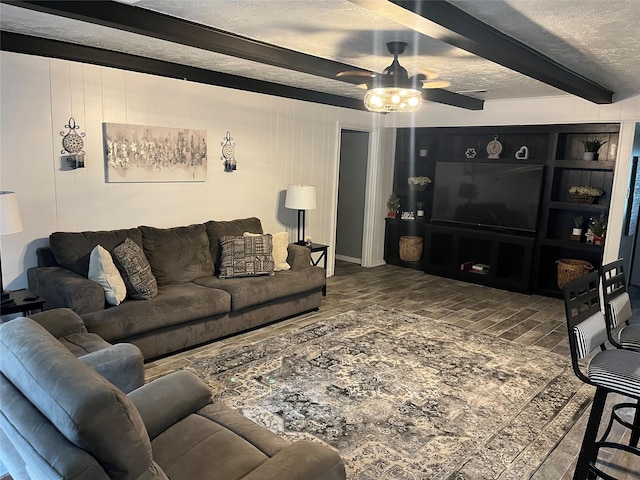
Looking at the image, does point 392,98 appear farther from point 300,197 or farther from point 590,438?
point 590,438

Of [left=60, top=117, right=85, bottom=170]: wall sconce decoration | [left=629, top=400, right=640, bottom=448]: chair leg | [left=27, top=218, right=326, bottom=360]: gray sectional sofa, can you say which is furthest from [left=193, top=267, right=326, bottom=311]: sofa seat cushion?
[left=629, top=400, right=640, bottom=448]: chair leg

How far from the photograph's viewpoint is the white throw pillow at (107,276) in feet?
11.6

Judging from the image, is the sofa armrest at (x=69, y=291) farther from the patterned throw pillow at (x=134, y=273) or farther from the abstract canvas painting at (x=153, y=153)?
the abstract canvas painting at (x=153, y=153)

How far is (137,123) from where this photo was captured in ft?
14.3

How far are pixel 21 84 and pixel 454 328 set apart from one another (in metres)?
4.27

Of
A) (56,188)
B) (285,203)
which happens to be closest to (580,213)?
(285,203)

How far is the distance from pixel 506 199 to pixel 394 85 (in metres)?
3.56

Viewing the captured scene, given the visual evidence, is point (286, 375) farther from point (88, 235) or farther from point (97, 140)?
point (97, 140)

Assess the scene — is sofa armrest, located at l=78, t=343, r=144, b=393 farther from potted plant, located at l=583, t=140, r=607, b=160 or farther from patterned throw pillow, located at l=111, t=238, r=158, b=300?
potted plant, located at l=583, t=140, r=607, b=160

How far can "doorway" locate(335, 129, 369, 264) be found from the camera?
7.29 metres

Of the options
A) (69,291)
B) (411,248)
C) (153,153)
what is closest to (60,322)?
(69,291)

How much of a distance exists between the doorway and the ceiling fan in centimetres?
363

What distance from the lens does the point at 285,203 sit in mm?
5641

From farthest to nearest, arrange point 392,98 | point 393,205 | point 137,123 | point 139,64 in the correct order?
point 393,205 < point 137,123 < point 139,64 < point 392,98
